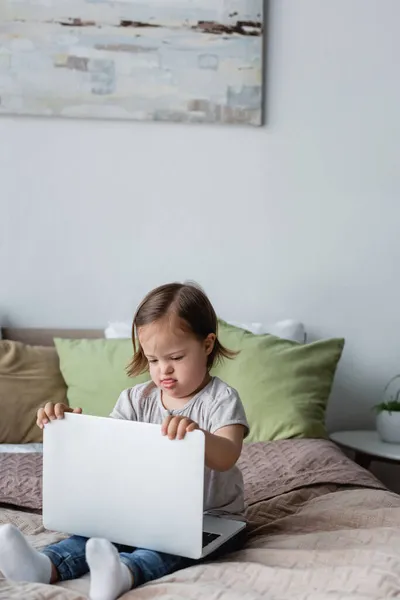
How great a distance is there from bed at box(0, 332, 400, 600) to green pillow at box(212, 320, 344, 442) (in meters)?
0.08

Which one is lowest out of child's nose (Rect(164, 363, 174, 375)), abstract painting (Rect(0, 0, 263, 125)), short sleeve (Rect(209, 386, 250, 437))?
short sleeve (Rect(209, 386, 250, 437))

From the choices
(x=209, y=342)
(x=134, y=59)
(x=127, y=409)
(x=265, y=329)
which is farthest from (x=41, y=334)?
(x=209, y=342)

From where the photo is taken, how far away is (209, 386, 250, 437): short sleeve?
1657mm

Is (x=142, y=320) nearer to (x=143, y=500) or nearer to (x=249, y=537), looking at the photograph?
(x=143, y=500)

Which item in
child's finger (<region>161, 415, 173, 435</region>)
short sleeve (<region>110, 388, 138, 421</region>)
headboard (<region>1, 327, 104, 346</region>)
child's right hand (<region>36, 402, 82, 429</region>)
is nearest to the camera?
child's finger (<region>161, 415, 173, 435</region>)

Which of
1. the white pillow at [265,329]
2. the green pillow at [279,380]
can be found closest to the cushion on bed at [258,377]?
the green pillow at [279,380]

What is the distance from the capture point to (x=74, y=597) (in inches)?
51.7

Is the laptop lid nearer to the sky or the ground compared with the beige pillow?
nearer to the sky

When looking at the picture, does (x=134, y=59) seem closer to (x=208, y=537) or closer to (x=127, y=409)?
(x=127, y=409)

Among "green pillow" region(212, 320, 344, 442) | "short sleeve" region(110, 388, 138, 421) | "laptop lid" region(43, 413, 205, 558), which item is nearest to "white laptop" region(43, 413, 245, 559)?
"laptop lid" region(43, 413, 205, 558)

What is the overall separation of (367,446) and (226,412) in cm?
119

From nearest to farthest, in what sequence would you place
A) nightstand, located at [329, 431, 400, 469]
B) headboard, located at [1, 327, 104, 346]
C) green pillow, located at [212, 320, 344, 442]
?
green pillow, located at [212, 320, 344, 442] < nightstand, located at [329, 431, 400, 469] < headboard, located at [1, 327, 104, 346]

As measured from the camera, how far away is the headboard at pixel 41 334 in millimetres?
2828

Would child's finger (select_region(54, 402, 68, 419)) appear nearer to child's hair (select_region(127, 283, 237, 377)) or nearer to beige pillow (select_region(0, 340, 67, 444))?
child's hair (select_region(127, 283, 237, 377))
